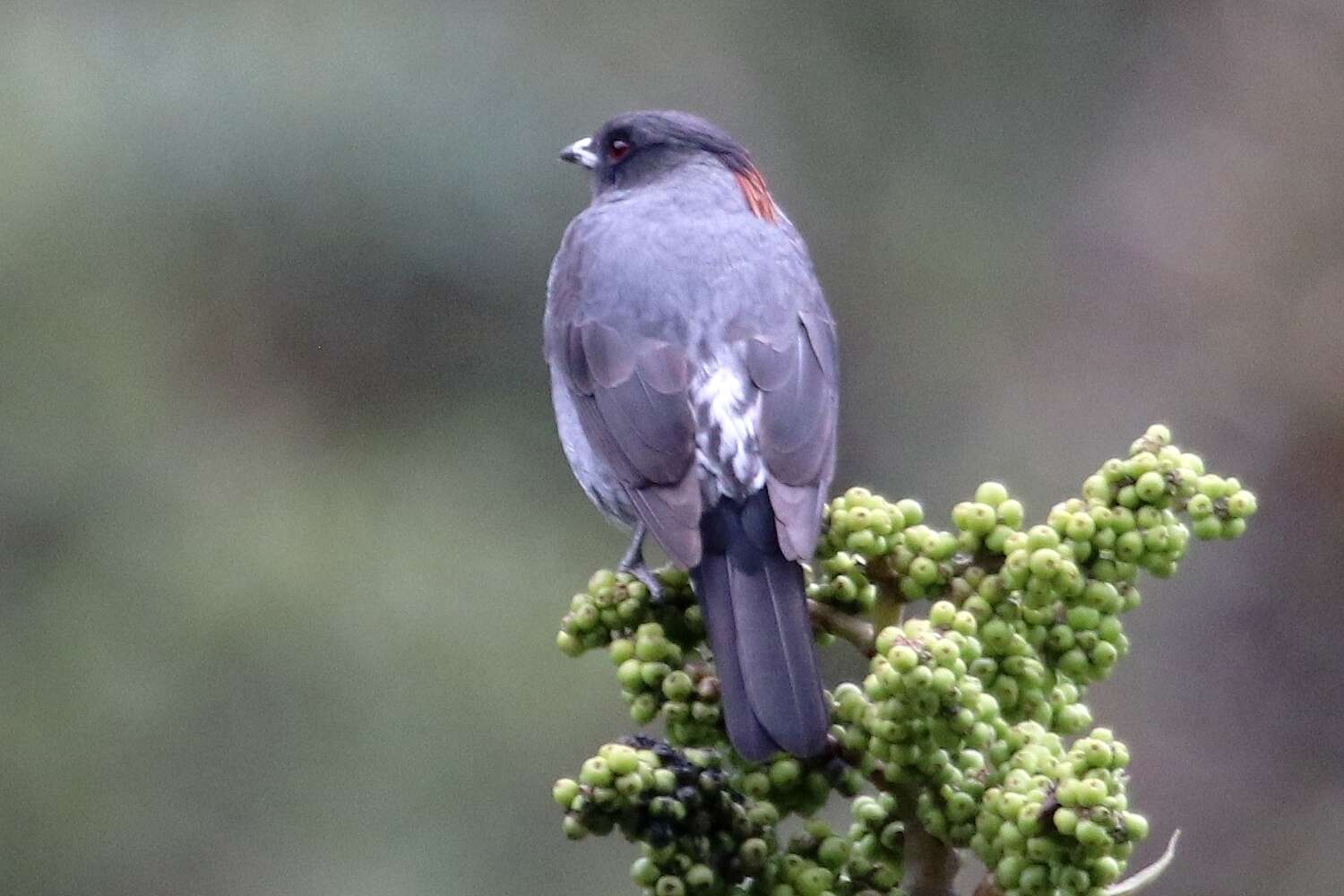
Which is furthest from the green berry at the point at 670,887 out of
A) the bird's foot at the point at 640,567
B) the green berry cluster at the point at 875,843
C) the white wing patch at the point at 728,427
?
the white wing patch at the point at 728,427

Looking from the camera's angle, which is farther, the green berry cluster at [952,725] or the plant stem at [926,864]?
the plant stem at [926,864]

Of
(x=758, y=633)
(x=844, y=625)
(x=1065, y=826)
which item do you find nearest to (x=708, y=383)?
(x=758, y=633)

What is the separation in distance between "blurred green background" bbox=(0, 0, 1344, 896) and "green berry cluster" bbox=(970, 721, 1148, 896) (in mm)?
4639

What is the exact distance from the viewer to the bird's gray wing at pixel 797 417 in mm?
3420

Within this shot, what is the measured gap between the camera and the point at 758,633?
2996mm

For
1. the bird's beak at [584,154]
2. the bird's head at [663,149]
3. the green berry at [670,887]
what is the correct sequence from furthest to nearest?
A: the bird's beak at [584,154]
the bird's head at [663,149]
the green berry at [670,887]

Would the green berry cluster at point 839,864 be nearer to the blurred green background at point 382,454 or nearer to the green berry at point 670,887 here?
the green berry at point 670,887

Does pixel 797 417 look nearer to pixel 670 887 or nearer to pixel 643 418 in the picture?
pixel 643 418

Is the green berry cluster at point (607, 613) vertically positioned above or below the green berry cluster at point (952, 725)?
above

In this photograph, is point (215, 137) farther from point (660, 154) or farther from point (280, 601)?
point (660, 154)

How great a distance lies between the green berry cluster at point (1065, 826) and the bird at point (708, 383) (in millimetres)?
402

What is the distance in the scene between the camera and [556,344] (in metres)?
4.41

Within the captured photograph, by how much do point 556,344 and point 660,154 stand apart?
2.97 feet

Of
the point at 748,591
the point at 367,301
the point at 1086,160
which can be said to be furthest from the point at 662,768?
the point at 1086,160
